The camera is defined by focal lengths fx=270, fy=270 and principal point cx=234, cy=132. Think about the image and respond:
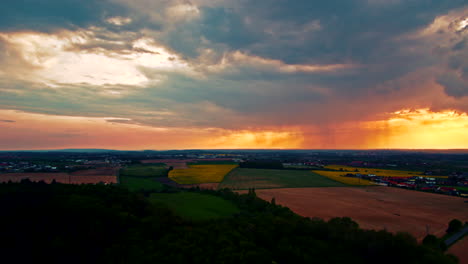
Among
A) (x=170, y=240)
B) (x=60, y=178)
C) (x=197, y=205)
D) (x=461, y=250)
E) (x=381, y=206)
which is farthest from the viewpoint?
(x=60, y=178)

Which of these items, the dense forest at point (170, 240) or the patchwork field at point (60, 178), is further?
the patchwork field at point (60, 178)

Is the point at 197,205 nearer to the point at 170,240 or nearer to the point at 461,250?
the point at 170,240

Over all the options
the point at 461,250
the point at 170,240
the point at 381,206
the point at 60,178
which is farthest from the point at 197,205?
the point at 60,178

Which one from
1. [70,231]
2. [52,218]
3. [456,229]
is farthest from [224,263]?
[456,229]

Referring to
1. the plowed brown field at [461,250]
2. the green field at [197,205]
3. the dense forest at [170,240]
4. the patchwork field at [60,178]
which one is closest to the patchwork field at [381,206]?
the plowed brown field at [461,250]

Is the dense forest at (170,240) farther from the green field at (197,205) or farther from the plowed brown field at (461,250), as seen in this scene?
the green field at (197,205)

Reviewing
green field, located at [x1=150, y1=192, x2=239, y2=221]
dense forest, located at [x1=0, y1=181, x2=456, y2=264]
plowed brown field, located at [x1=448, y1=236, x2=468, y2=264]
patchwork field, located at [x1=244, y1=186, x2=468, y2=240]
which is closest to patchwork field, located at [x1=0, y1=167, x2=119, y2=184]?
green field, located at [x1=150, y1=192, x2=239, y2=221]
